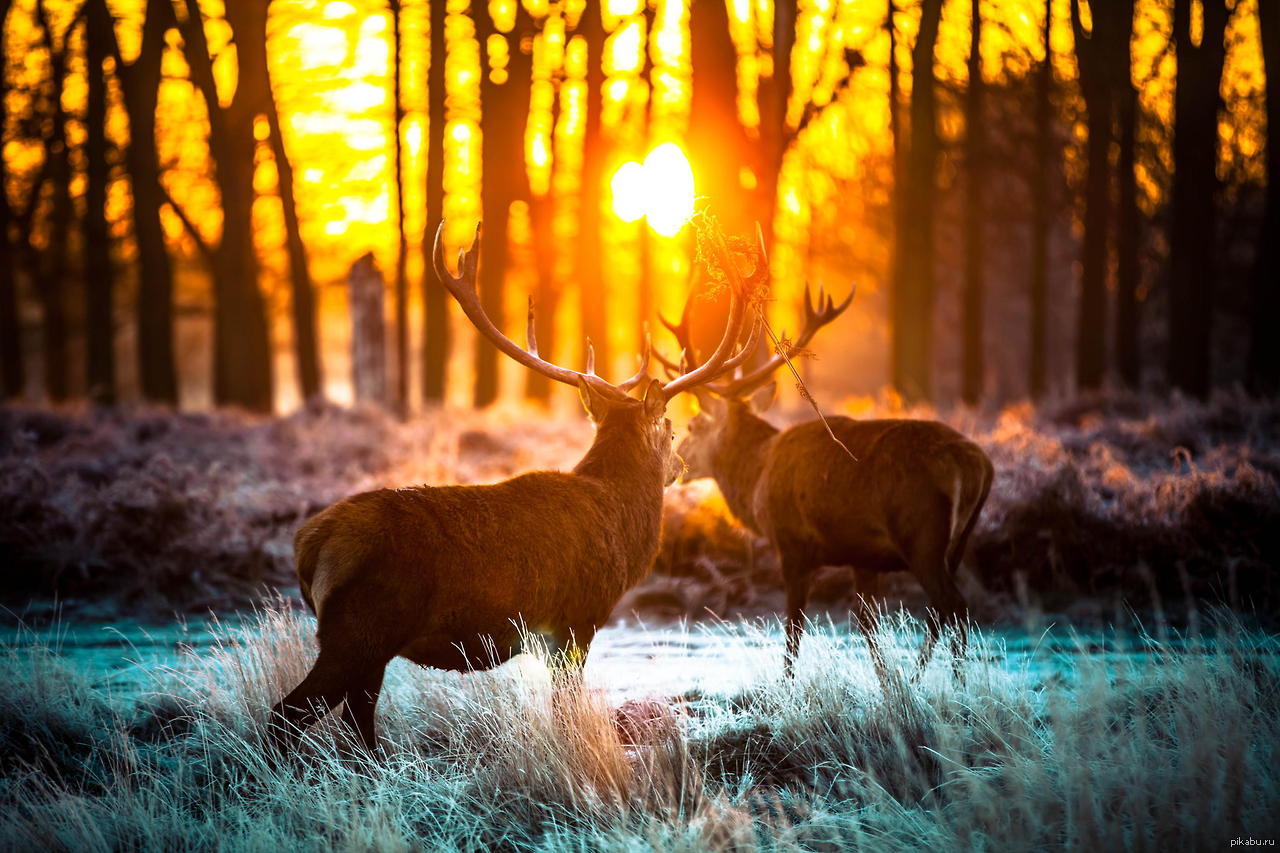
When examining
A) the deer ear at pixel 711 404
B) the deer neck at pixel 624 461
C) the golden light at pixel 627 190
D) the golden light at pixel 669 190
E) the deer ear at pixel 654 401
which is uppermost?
the golden light at pixel 627 190

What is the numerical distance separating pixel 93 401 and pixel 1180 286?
17316mm

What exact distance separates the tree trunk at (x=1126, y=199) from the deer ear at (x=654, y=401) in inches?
520

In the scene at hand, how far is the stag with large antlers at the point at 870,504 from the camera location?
5.68 metres

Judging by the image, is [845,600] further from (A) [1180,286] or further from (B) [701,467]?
(A) [1180,286]

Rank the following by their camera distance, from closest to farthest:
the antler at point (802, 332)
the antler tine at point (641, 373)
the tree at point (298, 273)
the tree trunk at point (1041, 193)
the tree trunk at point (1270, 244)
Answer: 1. the antler tine at point (641, 373)
2. the antler at point (802, 332)
3. the tree trunk at point (1270, 244)
4. the tree at point (298, 273)
5. the tree trunk at point (1041, 193)

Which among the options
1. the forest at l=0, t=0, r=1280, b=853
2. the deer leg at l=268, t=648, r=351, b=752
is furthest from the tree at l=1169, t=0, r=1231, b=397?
the deer leg at l=268, t=648, r=351, b=752

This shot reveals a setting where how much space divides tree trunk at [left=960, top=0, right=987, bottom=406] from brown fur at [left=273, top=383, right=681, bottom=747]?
16.1 m

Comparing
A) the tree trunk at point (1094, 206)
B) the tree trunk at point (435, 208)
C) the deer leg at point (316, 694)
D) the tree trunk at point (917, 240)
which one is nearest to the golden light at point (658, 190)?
the deer leg at point (316, 694)

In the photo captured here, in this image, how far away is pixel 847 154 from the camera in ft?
80.3

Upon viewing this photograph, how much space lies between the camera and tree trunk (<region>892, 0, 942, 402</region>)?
61.5ft

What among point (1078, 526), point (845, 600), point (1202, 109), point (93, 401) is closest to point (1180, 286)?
point (1202, 109)

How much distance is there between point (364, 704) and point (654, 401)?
90.1 inches

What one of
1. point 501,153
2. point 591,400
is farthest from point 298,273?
point 591,400

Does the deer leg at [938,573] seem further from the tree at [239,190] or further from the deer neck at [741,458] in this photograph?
the tree at [239,190]
